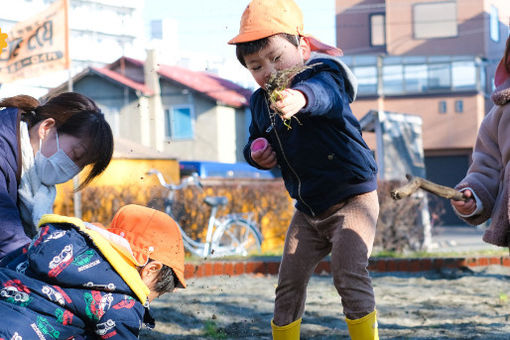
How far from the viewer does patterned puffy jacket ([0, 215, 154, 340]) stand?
2297 millimetres

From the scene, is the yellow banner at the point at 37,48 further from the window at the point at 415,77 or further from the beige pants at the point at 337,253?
the window at the point at 415,77

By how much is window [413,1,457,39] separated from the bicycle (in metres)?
26.2

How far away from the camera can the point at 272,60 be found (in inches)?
114

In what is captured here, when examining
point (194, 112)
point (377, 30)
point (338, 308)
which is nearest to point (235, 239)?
point (338, 308)

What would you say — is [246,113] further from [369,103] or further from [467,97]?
[467,97]

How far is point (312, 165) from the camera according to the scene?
9.93 ft

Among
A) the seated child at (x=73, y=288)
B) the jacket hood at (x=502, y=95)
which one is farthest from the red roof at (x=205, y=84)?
the seated child at (x=73, y=288)

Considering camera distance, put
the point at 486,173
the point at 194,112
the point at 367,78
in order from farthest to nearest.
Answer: the point at 367,78, the point at 194,112, the point at 486,173

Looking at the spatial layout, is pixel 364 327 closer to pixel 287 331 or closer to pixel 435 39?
pixel 287 331

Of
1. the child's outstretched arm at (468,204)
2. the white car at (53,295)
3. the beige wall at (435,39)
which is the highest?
the beige wall at (435,39)

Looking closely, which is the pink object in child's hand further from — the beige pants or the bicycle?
the bicycle

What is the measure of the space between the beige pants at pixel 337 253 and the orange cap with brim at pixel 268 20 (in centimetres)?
77

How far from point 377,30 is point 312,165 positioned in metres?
33.5

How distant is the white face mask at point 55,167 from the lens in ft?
10.2
